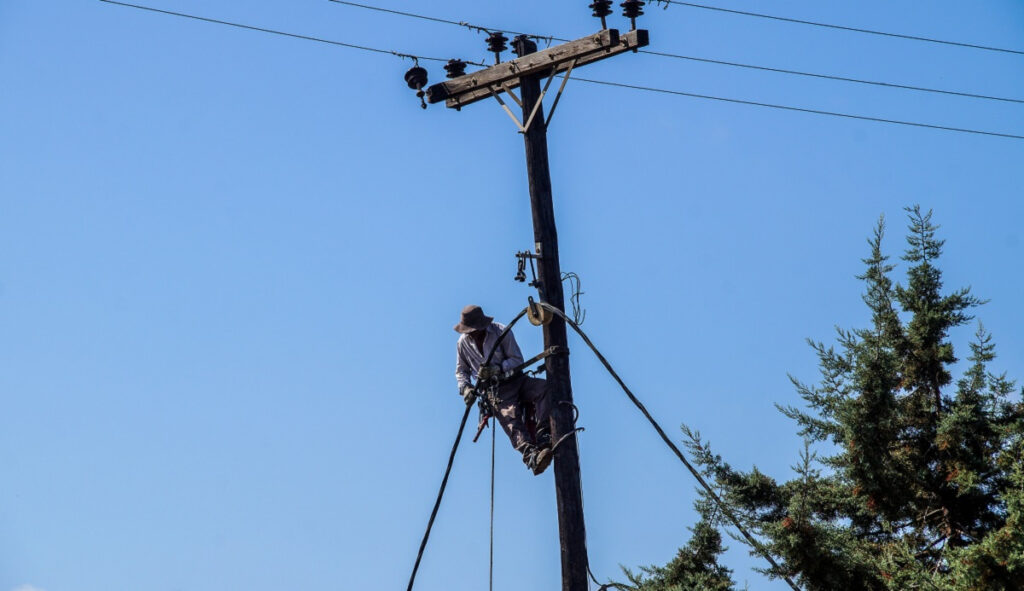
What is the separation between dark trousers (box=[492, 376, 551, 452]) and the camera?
1079 cm

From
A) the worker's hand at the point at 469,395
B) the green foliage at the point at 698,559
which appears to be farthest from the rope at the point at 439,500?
the green foliage at the point at 698,559

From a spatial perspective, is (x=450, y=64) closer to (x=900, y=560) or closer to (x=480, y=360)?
(x=480, y=360)

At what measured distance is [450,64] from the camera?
11516 millimetres

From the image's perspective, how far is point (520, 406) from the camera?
11023 millimetres

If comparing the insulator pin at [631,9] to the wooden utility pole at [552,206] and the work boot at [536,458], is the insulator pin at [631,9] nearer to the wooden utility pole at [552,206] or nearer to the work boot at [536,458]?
the wooden utility pole at [552,206]

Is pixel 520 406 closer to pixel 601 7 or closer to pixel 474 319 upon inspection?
pixel 474 319

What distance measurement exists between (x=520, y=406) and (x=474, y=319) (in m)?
0.82

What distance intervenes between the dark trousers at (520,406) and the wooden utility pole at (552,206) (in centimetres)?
29

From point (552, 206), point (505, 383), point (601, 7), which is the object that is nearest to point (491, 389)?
point (505, 383)

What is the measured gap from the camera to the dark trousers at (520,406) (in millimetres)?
A: 10789

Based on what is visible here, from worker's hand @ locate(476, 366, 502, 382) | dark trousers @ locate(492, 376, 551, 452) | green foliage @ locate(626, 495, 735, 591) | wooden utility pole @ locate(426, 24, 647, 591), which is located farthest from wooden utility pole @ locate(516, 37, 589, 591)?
green foliage @ locate(626, 495, 735, 591)

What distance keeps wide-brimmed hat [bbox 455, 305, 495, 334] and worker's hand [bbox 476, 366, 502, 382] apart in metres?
0.36

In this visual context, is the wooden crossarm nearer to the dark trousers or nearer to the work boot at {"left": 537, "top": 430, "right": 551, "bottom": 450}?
the dark trousers

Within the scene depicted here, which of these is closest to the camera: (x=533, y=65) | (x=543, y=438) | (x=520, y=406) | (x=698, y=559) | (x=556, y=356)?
(x=556, y=356)
